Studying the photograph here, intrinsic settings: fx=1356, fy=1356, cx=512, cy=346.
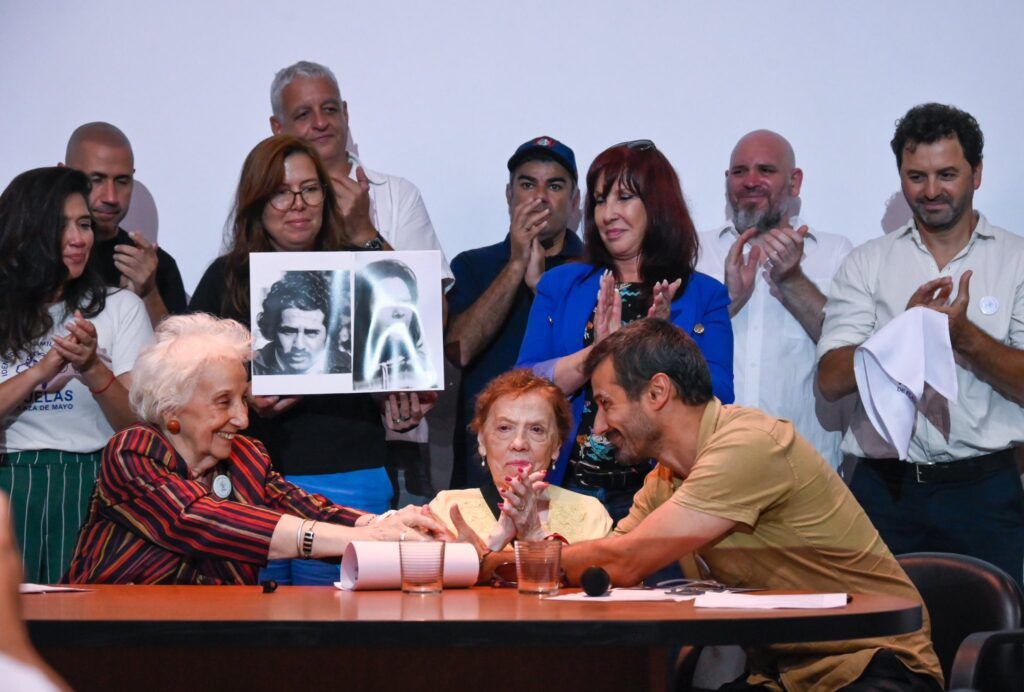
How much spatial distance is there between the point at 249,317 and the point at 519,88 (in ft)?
5.08

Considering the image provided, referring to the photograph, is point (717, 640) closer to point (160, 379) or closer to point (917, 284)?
point (160, 379)

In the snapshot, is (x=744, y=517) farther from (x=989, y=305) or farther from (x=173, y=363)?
(x=989, y=305)

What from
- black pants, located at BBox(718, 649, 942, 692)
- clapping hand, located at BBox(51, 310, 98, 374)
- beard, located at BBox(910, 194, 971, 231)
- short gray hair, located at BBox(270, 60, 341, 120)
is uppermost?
short gray hair, located at BBox(270, 60, 341, 120)

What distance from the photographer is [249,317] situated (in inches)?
159

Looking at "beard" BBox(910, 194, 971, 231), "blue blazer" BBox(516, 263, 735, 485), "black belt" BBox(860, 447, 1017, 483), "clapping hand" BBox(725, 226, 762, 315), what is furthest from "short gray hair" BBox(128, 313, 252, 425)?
"beard" BBox(910, 194, 971, 231)

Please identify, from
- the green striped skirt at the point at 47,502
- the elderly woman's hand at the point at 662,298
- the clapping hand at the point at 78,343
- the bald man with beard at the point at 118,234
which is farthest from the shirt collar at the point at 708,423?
the bald man with beard at the point at 118,234

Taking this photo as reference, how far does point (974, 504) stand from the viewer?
433cm

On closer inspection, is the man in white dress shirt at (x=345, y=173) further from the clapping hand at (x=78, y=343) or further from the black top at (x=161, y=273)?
the clapping hand at (x=78, y=343)

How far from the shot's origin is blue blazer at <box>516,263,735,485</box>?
4.00m

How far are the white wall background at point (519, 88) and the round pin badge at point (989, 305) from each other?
63 centimetres

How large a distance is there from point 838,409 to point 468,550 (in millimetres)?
2403

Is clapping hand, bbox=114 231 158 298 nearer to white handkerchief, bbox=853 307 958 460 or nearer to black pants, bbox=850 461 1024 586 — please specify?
white handkerchief, bbox=853 307 958 460

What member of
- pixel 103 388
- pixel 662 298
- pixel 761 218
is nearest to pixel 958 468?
pixel 761 218

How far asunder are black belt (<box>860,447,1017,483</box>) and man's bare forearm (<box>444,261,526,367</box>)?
4.57 feet
